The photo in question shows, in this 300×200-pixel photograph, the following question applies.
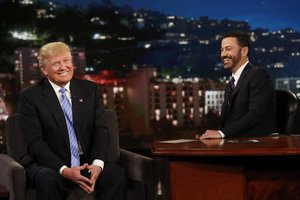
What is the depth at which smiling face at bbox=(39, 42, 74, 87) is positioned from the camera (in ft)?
9.64

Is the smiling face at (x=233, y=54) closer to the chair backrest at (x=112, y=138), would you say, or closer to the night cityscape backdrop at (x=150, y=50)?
the chair backrest at (x=112, y=138)

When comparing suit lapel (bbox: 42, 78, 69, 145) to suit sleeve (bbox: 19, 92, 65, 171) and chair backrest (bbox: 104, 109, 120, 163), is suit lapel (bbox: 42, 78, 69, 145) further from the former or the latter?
chair backrest (bbox: 104, 109, 120, 163)

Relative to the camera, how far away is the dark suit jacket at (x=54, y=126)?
2898mm

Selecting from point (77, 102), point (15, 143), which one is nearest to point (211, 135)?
point (77, 102)

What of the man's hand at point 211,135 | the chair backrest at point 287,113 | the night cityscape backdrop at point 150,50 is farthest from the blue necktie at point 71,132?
the night cityscape backdrop at point 150,50

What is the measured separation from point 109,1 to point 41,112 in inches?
109

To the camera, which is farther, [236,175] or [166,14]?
[166,14]

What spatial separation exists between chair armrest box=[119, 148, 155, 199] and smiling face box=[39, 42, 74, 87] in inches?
22.3

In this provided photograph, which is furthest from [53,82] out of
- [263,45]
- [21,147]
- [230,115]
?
[263,45]

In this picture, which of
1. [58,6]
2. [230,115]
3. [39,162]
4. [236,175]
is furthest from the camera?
[58,6]

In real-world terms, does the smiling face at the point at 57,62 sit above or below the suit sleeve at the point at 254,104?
above

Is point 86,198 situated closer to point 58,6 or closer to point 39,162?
point 39,162

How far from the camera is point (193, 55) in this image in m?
5.67

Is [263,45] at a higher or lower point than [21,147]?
higher
